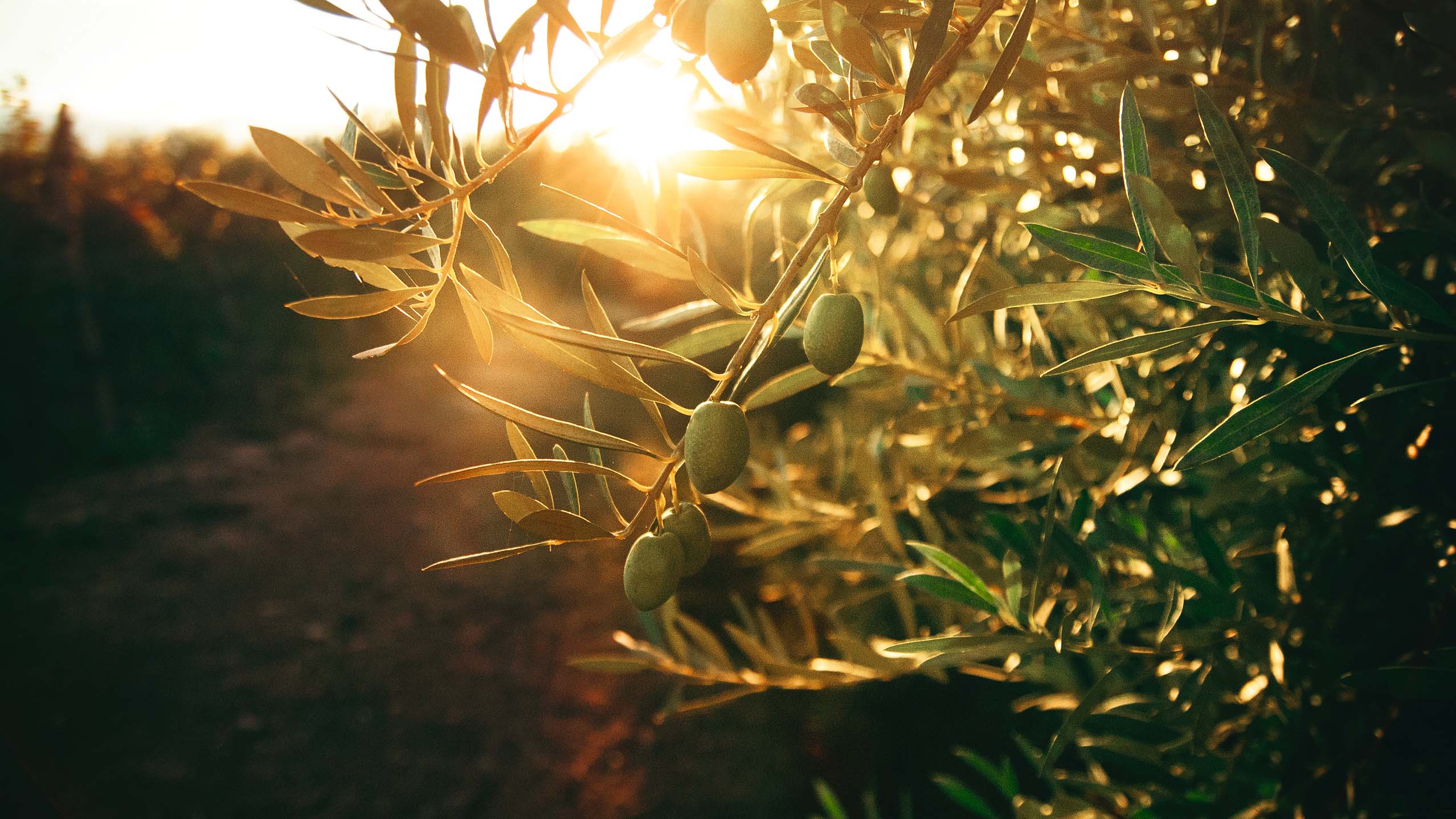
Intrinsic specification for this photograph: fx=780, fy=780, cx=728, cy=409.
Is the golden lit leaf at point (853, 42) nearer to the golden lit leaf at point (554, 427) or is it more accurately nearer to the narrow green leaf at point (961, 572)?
A: the golden lit leaf at point (554, 427)

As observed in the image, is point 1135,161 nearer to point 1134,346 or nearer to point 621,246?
point 1134,346

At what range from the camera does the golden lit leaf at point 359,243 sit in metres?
0.26

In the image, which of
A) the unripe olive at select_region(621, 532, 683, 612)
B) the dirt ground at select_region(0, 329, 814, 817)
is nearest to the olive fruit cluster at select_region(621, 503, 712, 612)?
the unripe olive at select_region(621, 532, 683, 612)

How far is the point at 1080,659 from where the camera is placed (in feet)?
2.82

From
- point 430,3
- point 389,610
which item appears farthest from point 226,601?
point 430,3

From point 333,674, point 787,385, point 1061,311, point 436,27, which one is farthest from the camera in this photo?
point 333,674

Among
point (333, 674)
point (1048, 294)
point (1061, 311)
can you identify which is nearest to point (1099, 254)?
point (1048, 294)

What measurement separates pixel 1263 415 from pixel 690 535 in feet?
0.81

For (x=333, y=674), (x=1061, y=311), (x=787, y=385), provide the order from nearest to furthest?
(x=787, y=385) → (x=1061, y=311) → (x=333, y=674)

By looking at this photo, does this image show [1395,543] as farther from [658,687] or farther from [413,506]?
[413,506]

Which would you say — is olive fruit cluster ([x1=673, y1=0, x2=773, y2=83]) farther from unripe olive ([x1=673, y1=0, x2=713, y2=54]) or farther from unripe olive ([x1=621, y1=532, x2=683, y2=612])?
unripe olive ([x1=621, y1=532, x2=683, y2=612])

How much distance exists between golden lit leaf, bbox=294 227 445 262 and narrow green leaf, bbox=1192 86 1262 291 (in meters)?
0.31

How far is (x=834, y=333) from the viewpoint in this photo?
30cm

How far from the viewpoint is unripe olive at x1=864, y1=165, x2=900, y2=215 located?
42cm
